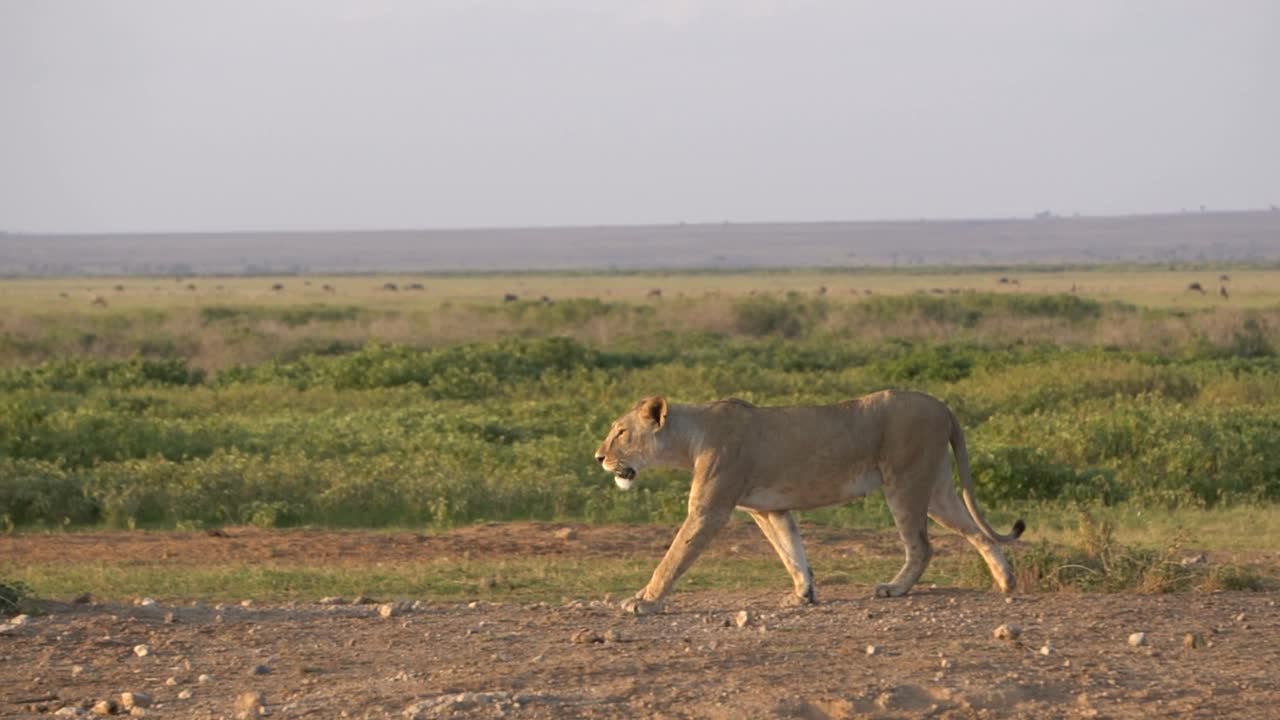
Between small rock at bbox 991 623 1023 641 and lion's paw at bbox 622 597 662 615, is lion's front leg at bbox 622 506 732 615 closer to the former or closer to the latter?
lion's paw at bbox 622 597 662 615

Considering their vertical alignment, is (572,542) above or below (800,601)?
below

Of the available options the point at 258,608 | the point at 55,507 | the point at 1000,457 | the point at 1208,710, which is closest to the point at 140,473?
the point at 55,507

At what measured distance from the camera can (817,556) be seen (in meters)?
12.6

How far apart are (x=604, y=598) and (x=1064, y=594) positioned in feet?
9.36

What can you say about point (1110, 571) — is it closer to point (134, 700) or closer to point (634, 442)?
point (634, 442)

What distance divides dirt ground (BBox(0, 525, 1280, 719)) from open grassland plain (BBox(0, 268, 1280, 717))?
25 mm

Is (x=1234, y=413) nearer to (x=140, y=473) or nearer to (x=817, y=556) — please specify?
(x=817, y=556)

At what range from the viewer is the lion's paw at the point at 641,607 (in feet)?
29.6

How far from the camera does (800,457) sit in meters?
9.52

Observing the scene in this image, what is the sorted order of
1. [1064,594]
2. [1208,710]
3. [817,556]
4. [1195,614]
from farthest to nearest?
[817,556] < [1064,594] < [1195,614] < [1208,710]

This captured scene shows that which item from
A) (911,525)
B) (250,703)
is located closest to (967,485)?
(911,525)

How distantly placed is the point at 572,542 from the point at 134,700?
6.11 m

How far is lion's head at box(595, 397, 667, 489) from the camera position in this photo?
9617 mm

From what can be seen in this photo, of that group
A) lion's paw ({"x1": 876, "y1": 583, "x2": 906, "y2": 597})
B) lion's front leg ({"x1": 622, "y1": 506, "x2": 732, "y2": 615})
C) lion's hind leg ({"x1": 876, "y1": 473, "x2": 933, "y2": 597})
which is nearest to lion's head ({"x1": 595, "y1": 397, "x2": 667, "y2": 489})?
lion's front leg ({"x1": 622, "y1": 506, "x2": 732, "y2": 615})
